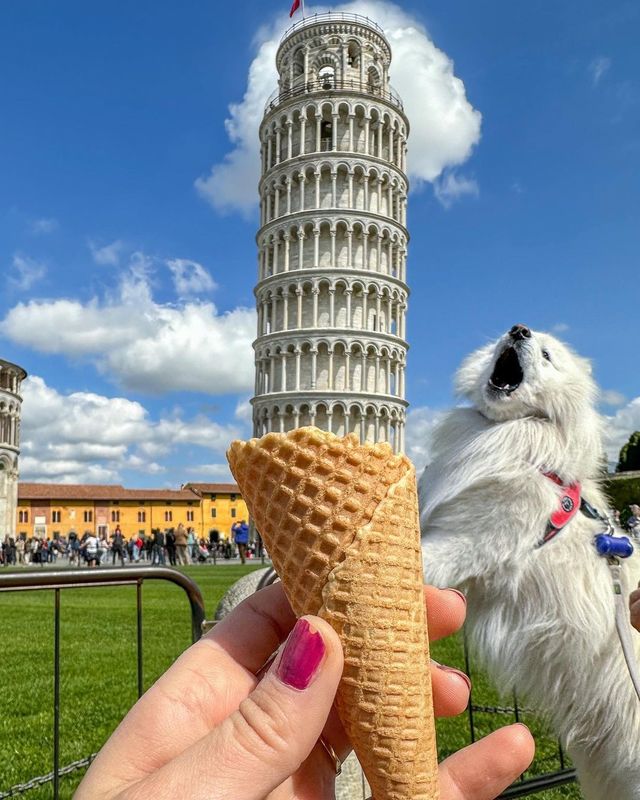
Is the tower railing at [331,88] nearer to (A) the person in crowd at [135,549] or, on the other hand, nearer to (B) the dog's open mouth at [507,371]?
(A) the person in crowd at [135,549]

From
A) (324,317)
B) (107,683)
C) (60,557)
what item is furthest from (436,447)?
(60,557)

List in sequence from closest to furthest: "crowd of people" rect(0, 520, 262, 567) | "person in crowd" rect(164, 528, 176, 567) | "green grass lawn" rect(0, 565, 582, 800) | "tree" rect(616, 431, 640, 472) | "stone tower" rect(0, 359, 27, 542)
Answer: "green grass lawn" rect(0, 565, 582, 800) → "person in crowd" rect(164, 528, 176, 567) → "crowd of people" rect(0, 520, 262, 567) → "tree" rect(616, 431, 640, 472) → "stone tower" rect(0, 359, 27, 542)

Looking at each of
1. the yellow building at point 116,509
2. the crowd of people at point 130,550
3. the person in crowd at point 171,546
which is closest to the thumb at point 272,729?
the crowd of people at point 130,550

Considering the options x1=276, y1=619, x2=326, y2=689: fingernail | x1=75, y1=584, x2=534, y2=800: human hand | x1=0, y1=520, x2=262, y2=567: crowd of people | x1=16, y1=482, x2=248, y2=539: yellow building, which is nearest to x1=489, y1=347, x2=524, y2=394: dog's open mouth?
x1=75, y1=584, x2=534, y2=800: human hand

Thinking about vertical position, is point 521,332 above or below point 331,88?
below

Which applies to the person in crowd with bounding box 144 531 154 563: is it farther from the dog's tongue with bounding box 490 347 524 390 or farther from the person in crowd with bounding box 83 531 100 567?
the dog's tongue with bounding box 490 347 524 390

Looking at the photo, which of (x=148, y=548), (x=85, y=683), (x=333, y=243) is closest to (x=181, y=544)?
(x=148, y=548)

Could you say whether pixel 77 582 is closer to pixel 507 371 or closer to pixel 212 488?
pixel 507 371
